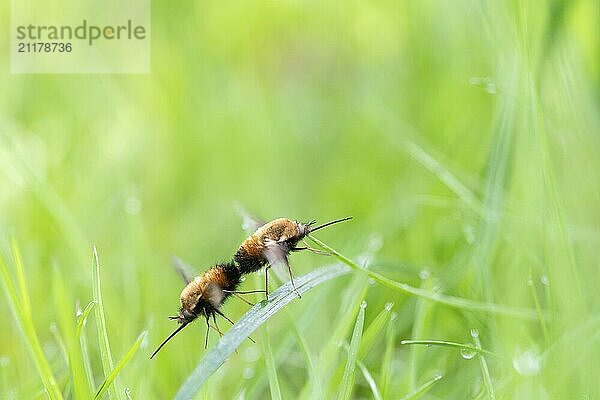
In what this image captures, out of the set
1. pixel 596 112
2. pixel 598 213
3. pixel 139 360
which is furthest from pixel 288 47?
pixel 139 360

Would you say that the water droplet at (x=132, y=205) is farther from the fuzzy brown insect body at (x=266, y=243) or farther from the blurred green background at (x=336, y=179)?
the fuzzy brown insect body at (x=266, y=243)

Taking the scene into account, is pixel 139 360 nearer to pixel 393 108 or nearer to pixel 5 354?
pixel 5 354

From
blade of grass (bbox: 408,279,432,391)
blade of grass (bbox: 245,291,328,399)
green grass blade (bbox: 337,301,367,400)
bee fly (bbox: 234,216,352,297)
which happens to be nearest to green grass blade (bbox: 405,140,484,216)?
blade of grass (bbox: 408,279,432,391)

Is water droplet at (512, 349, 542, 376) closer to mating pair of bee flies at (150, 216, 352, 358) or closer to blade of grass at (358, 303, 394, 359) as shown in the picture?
blade of grass at (358, 303, 394, 359)

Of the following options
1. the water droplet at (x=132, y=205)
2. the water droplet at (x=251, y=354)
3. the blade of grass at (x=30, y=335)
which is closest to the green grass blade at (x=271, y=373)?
the blade of grass at (x=30, y=335)

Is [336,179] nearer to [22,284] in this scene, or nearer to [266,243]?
[266,243]

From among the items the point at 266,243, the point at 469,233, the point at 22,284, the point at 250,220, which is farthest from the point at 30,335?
the point at 469,233
